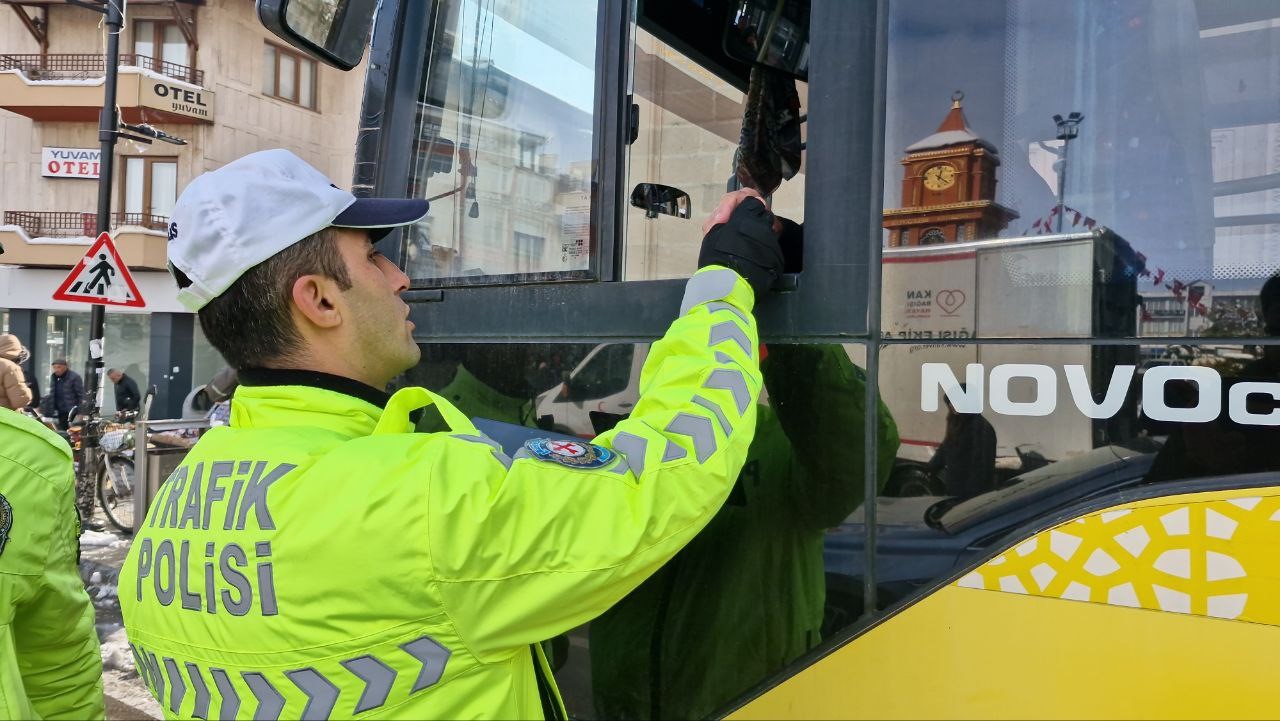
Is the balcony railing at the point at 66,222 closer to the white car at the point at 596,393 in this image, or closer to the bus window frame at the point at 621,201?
the bus window frame at the point at 621,201

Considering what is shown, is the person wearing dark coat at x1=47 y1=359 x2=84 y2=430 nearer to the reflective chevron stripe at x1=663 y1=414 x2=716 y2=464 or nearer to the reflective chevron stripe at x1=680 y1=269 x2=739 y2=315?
the reflective chevron stripe at x1=680 y1=269 x2=739 y2=315

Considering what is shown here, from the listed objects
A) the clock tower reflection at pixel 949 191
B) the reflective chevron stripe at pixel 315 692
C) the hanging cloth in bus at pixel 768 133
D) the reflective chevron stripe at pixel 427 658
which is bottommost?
the reflective chevron stripe at pixel 315 692

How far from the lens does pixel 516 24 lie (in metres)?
1.95

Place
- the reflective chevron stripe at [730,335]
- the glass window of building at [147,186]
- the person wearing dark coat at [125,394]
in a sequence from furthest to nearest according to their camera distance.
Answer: the glass window of building at [147,186], the person wearing dark coat at [125,394], the reflective chevron stripe at [730,335]

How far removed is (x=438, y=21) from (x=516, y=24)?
242mm

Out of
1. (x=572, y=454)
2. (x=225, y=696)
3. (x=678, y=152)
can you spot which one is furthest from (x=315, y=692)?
(x=678, y=152)

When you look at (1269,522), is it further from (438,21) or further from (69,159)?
(69,159)

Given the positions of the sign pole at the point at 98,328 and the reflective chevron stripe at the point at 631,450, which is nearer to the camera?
the reflective chevron stripe at the point at 631,450

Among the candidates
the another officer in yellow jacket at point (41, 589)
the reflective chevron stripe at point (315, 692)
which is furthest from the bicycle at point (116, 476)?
the reflective chevron stripe at point (315, 692)

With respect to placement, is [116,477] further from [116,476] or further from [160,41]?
[160,41]

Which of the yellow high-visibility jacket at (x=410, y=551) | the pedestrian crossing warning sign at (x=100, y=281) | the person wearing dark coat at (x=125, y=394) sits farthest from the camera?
the person wearing dark coat at (x=125, y=394)

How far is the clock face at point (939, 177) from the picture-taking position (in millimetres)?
1366

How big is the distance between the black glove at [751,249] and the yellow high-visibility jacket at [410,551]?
21 centimetres

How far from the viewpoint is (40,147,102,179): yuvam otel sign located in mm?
20250
